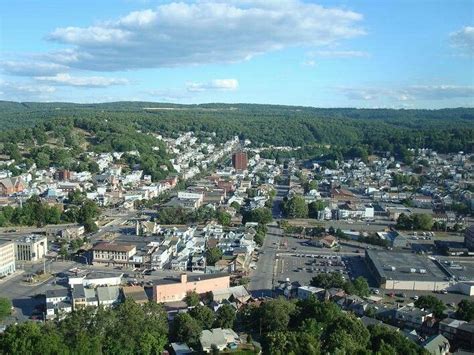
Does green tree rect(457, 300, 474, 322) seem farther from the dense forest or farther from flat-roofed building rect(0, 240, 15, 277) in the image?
the dense forest

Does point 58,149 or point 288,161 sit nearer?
point 58,149

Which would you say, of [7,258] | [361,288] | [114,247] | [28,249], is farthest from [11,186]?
[361,288]

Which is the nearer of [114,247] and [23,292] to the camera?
[23,292]

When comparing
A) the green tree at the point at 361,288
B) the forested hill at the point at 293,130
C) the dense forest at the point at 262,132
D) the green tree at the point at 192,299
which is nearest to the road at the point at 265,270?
the green tree at the point at 192,299

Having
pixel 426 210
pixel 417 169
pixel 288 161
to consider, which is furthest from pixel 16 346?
pixel 288 161

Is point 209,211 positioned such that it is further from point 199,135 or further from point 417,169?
point 199,135

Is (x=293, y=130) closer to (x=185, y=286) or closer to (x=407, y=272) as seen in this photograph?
(x=407, y=272)
